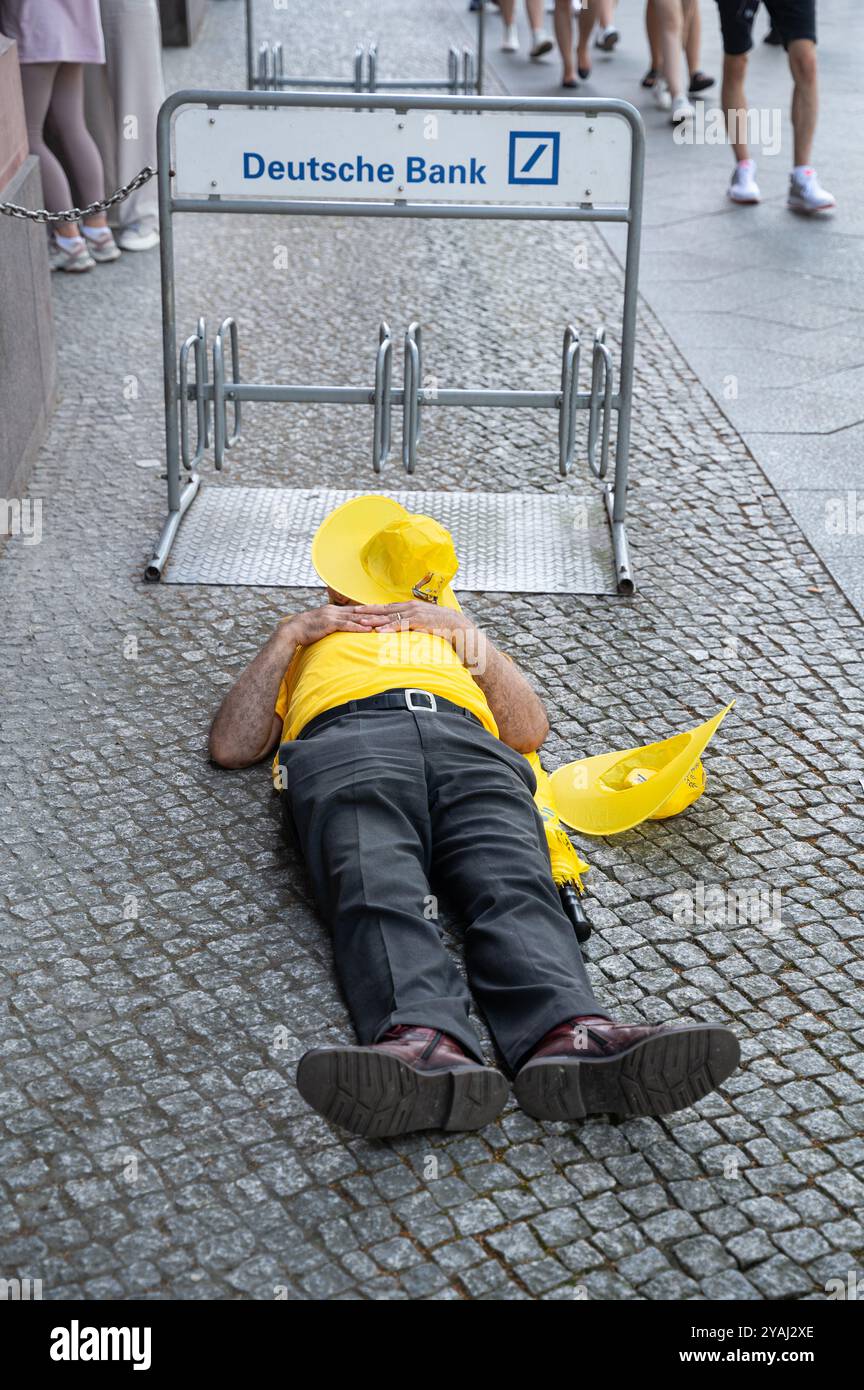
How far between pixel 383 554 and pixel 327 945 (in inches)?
41.0

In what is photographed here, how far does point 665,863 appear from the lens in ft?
12.4

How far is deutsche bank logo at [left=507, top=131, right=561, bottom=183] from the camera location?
4848 mm

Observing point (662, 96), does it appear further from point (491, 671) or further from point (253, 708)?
point (253, 708)

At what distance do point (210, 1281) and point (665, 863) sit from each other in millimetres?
1583

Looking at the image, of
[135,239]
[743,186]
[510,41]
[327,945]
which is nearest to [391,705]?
[327,945]

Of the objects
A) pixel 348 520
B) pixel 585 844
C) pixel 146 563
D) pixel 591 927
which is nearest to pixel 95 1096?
pixel 591 927

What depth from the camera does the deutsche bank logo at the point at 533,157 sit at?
15.9 feet

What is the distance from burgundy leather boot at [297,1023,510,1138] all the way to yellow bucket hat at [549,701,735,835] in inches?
42.2

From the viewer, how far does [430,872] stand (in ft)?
11.2

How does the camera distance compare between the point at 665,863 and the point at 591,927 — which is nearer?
the point at 591,927

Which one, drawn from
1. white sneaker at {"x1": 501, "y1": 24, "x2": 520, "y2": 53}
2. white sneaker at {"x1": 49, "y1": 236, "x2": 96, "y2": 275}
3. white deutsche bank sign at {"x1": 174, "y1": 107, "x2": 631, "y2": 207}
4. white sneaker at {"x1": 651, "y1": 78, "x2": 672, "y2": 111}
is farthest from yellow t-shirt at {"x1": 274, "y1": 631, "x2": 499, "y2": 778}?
white sneaker at {"x1": 501, "y1": 24, "x2": 520, "y2": 53}

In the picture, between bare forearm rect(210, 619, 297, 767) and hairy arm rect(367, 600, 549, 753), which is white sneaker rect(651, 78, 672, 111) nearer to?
hairy arm rect(367, 600, 549, 753)

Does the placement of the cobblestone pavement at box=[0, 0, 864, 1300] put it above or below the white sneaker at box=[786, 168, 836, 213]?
below

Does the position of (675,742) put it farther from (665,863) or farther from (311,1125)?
(311,1125)
